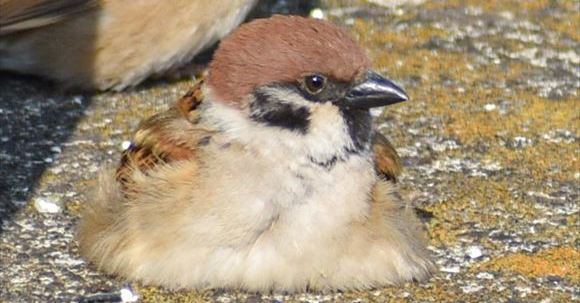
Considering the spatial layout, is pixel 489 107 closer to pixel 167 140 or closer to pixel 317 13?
pixel 317 13

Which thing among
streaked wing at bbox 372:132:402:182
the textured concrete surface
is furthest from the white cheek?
the textured concrete surface

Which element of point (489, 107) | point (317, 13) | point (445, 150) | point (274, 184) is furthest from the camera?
point (317, 13)

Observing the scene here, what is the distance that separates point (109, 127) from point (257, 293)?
1345 mm

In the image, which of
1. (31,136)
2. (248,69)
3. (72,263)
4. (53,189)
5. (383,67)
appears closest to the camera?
(248,69)

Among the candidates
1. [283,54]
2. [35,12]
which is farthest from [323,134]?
[35,12]

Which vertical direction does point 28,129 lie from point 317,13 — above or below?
below

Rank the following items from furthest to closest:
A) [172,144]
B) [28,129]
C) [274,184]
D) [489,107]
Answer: [489,107]
[28,129]
[172,144]
[274,184]

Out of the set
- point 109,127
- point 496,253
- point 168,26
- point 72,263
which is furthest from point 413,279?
point 168,26

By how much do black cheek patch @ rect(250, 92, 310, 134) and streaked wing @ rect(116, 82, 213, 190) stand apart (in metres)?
0.14

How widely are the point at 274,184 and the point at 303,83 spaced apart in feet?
0.82

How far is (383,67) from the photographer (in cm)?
503

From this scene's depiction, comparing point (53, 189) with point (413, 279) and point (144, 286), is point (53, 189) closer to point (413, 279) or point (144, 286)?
point (144, 286)

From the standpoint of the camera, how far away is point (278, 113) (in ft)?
11.0

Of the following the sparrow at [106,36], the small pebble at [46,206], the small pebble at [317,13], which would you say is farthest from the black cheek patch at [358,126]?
the small pebble at [317,13]
